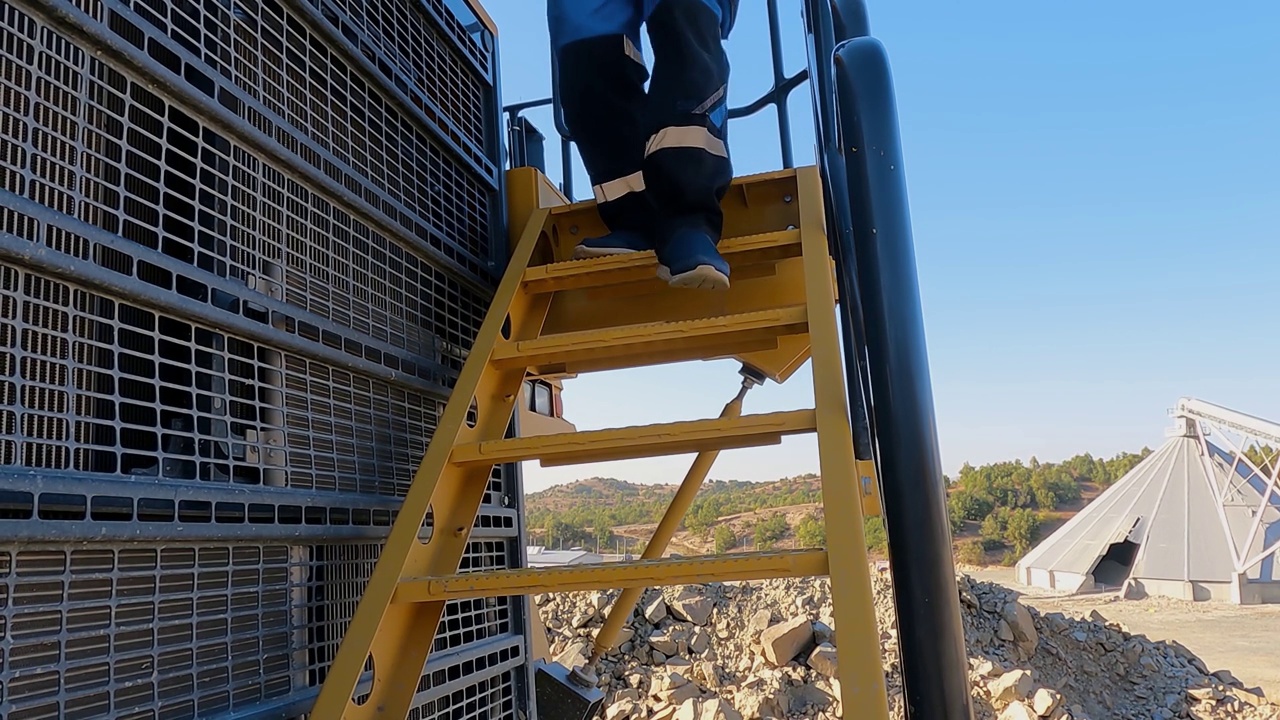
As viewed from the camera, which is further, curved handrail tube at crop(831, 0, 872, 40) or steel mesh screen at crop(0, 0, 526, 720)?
curved handrail tube at crop(831, 0, 872, 40)

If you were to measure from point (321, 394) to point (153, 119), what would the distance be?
574 mm

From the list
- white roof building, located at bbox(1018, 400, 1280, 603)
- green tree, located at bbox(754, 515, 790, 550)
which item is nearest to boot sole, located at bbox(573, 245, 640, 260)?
white roof building, located at bbox(1018, 400, 1280, 603)

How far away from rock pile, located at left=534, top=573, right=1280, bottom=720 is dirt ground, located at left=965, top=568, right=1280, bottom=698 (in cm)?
142

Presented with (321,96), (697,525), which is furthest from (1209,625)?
(697,525)

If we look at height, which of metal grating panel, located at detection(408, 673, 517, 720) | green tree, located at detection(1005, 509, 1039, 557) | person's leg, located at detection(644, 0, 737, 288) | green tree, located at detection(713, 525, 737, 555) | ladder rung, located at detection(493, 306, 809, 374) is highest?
person's leg, located at detection(644, 0, 737, 288)

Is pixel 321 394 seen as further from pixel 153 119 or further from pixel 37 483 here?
pixel 37 483

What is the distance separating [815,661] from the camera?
8.16m

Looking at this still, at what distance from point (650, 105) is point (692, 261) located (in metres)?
0.40

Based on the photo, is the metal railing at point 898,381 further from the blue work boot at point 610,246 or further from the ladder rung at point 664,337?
the blue work boot at point 610,246

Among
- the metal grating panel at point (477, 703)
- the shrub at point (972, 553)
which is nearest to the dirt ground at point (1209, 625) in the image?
the metal grating panel at point (477, 703)

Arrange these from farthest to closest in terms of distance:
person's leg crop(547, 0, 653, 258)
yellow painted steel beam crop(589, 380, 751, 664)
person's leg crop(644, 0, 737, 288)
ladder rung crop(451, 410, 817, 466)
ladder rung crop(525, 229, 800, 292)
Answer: yellow painted steel beam crop(589, 380, 751, 664), person's leg crop(547, 0, 653, 258), ladder rung crop(525, 229, 800, 292), person's leg crop(644, 0, 737, 288), ladder rung crop(451, 410, 817, 466)

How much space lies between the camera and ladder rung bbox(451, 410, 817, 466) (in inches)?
64.6

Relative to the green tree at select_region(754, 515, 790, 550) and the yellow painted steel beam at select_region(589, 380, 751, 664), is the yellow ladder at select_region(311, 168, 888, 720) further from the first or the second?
the green tree at select_region(754, 515, 790, 550)

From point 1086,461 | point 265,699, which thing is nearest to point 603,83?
point 265,699
